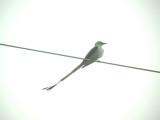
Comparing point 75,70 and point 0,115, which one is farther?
point 0,115

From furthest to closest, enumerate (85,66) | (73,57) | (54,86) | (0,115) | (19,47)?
1. (0,115)
2. (85,66)
3. (54,86)
4. (73,57)
5. (19,47)

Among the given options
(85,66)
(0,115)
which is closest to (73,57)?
(85,66)

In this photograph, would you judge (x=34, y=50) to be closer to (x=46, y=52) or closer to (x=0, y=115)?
(x=46, y=52)

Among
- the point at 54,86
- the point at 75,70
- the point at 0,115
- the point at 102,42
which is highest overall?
the point at 102,42

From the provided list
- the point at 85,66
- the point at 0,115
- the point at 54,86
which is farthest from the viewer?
the point at 0,115

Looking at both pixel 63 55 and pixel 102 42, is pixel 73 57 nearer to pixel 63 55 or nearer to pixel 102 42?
pixel 63 55

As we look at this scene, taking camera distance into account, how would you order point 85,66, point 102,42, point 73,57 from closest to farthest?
point 73,57, point 85,66, point 102,42

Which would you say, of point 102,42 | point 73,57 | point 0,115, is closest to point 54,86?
point 73,57

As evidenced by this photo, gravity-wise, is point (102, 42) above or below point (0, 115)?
above

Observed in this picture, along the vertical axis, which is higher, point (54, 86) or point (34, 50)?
point (34, 50)
